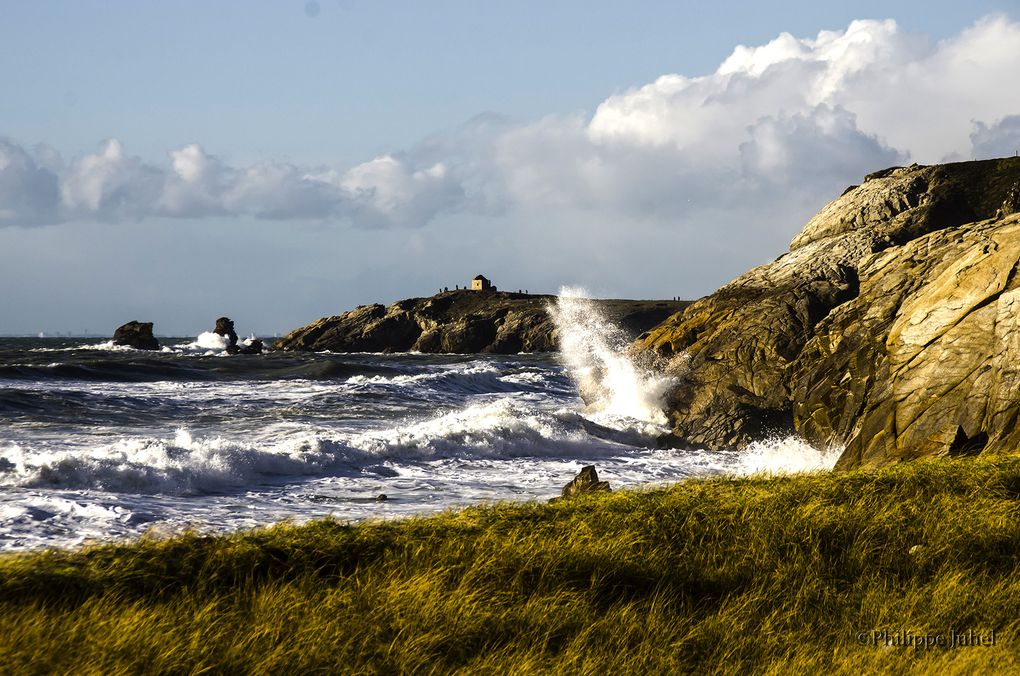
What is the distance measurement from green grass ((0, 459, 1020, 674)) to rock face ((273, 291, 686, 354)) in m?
95.1

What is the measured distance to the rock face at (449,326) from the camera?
103750 mm

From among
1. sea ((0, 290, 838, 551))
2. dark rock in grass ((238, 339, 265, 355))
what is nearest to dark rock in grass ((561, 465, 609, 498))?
sea ((0, 290, 838, 551))

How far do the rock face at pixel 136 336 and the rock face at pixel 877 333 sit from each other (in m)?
78.8

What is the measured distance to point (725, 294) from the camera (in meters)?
28.9

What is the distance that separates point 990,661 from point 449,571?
3.39 meters

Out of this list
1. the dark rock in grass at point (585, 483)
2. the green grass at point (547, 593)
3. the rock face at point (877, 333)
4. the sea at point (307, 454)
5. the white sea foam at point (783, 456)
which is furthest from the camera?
the white sea foam at point (783, 456)

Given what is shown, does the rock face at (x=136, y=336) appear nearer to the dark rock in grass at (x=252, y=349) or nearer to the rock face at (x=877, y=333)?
the dark rock in grass at (x=252, y=349)

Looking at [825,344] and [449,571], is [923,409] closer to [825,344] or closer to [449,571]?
[825,344]

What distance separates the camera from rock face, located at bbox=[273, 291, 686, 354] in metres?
104

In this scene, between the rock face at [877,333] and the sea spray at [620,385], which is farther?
the sea spray at [620,385]


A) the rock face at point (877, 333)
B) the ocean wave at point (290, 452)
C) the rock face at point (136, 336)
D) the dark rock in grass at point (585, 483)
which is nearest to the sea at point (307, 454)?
the ocean wave at point (290, 452)

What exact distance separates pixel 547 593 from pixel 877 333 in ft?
51.5

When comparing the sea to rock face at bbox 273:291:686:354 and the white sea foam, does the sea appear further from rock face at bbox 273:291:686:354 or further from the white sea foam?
rock face at bbox 273:291:686:354

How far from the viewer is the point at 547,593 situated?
631 centimetres
